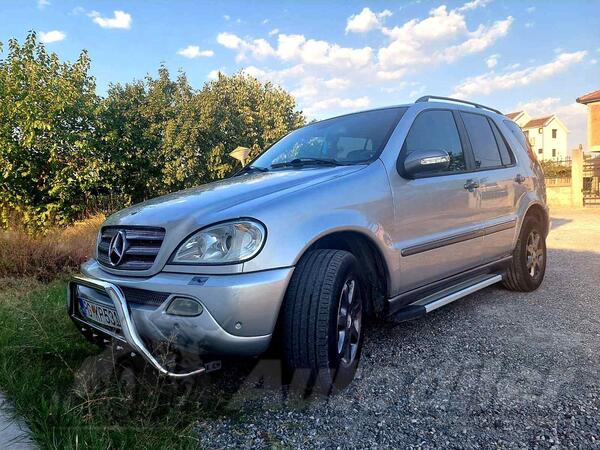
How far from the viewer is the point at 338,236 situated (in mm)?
2547

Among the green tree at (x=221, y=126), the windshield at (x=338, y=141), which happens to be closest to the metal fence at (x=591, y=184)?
the green tree at (x=221, y=126)

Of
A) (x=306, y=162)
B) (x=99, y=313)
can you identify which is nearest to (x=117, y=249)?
(x=99, y=313)

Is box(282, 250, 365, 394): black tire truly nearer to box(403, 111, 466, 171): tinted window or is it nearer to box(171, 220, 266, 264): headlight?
box(171, 220, 266, 264): headlight

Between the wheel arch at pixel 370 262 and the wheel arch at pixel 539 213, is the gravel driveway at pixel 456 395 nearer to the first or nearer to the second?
the wheel arch at pixel 370 262

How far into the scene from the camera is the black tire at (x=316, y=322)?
2146 mm

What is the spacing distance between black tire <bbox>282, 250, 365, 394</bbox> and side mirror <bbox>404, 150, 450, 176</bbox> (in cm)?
89

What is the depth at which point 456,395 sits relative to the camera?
2361 millimetres

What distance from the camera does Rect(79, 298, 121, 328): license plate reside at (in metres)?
2.18

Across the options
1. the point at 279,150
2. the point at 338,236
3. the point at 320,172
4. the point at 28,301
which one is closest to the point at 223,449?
the point at 338,236

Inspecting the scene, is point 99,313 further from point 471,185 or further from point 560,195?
point 560,195

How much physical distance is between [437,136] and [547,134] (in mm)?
56598

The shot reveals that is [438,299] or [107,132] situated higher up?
[107,132]

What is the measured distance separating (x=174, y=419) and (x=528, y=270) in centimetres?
364

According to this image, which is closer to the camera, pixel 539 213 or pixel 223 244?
pixel 223 244
